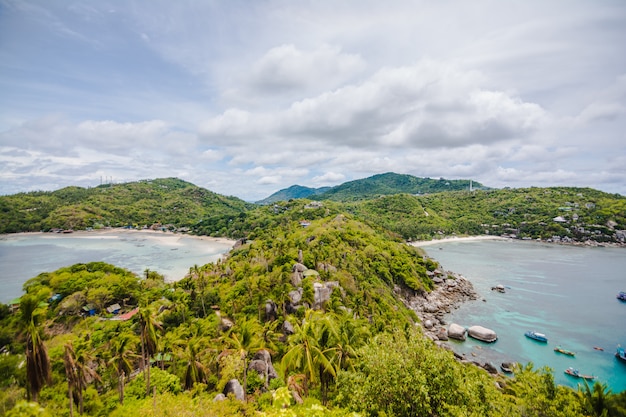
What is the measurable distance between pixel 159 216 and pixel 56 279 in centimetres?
13482

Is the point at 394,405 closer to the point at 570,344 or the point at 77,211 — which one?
the point at 570,344

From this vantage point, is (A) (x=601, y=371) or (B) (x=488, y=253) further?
(B) (x=488, y=253)

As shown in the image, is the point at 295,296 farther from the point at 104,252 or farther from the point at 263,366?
the point at 104,252

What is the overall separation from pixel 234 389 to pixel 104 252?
111609 millimetres

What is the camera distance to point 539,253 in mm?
104875

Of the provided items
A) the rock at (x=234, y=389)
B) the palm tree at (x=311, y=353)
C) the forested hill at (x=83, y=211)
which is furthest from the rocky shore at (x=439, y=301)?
the forested hill at (x=83, y=211)

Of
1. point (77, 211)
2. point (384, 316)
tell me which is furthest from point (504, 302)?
point (77, 211)

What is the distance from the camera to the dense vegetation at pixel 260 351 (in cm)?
1374

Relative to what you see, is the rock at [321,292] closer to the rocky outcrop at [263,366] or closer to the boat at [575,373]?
the rocky outcrop at [263,366]

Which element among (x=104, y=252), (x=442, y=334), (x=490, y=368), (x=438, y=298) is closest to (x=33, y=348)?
(x=490, y=368)

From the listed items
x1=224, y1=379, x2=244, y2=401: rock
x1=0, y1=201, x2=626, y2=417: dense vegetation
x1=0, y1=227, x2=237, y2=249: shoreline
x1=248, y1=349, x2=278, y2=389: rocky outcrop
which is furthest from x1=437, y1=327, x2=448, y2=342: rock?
x1=0, y1=227, x2=237, y2=249: shoreline

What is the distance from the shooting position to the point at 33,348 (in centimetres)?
1328

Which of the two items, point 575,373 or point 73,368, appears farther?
point 575,373

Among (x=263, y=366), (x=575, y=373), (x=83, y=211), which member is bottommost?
(x=575, y=373)
